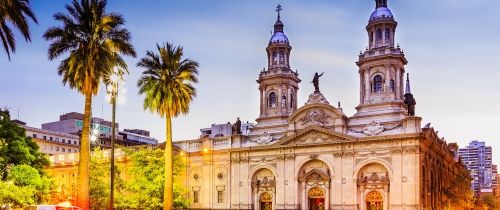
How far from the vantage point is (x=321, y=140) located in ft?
213

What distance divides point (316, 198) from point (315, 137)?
7.38m

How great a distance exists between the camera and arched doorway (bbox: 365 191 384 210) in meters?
60.9

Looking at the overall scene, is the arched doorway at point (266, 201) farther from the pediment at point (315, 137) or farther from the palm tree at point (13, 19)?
the palm tree at point (13, 19)

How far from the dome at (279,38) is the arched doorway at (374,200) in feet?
84.8

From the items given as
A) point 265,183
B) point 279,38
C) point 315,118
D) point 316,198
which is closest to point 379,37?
point 315,118

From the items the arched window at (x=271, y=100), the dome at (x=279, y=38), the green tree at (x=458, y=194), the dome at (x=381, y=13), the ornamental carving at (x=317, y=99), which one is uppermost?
the dome at (x=381, y=13)

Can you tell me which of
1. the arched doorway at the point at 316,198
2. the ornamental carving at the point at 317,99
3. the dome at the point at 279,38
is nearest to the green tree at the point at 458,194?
the arched doorway at the point at 316,198

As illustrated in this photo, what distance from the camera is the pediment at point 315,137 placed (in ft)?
208

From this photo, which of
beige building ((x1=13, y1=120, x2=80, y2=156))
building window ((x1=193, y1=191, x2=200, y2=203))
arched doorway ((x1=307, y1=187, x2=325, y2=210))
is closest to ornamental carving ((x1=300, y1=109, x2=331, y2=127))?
arched doorway ((x1=307, y1=187, x2=325, y2=210))

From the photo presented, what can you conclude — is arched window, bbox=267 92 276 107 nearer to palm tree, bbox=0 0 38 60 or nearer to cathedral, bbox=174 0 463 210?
cathedral, bbox=174 0 463 210

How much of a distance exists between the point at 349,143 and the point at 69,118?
293ft

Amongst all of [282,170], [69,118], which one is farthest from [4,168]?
[69,118]

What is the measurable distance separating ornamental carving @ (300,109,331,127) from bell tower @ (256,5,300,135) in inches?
304

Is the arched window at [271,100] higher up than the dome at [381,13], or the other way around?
the dome at [381,13]
